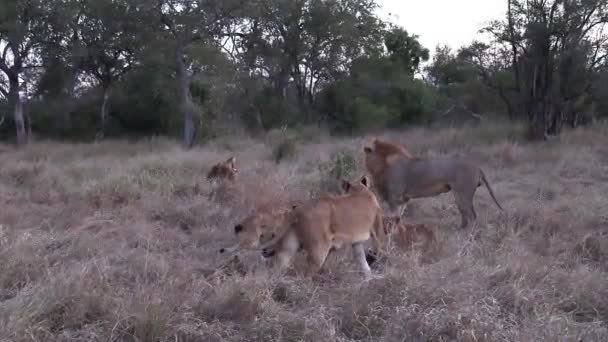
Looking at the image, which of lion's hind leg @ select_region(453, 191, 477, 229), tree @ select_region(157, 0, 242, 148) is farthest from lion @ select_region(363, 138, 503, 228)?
tree @ select_region(157, 0, 242, 148)

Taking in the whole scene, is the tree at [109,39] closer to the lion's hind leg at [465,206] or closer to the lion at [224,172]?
the lion at [224,172]

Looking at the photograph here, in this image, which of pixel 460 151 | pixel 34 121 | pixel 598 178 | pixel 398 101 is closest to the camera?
pixel 598 178

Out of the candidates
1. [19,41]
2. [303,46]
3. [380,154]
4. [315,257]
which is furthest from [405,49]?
[315,257]

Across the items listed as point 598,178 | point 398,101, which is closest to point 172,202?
point 598,178

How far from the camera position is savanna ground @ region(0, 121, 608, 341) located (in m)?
4.38

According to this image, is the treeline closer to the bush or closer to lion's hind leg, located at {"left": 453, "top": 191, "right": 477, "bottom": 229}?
the bush

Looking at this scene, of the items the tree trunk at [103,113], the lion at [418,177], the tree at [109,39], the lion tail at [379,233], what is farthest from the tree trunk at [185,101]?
the lion tail at [379,233]

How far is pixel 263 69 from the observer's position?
33938mm

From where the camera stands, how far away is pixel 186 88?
A: 2561 cm

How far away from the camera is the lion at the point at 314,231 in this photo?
17.7 feet

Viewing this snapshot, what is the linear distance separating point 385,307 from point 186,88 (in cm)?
2189

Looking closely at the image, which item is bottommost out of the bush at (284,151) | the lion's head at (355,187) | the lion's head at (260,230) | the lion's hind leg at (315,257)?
the bush at (284,151)

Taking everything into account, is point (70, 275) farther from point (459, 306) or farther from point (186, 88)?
point (186, 88)

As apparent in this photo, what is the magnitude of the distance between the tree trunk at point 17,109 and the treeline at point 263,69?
0.04 meters
